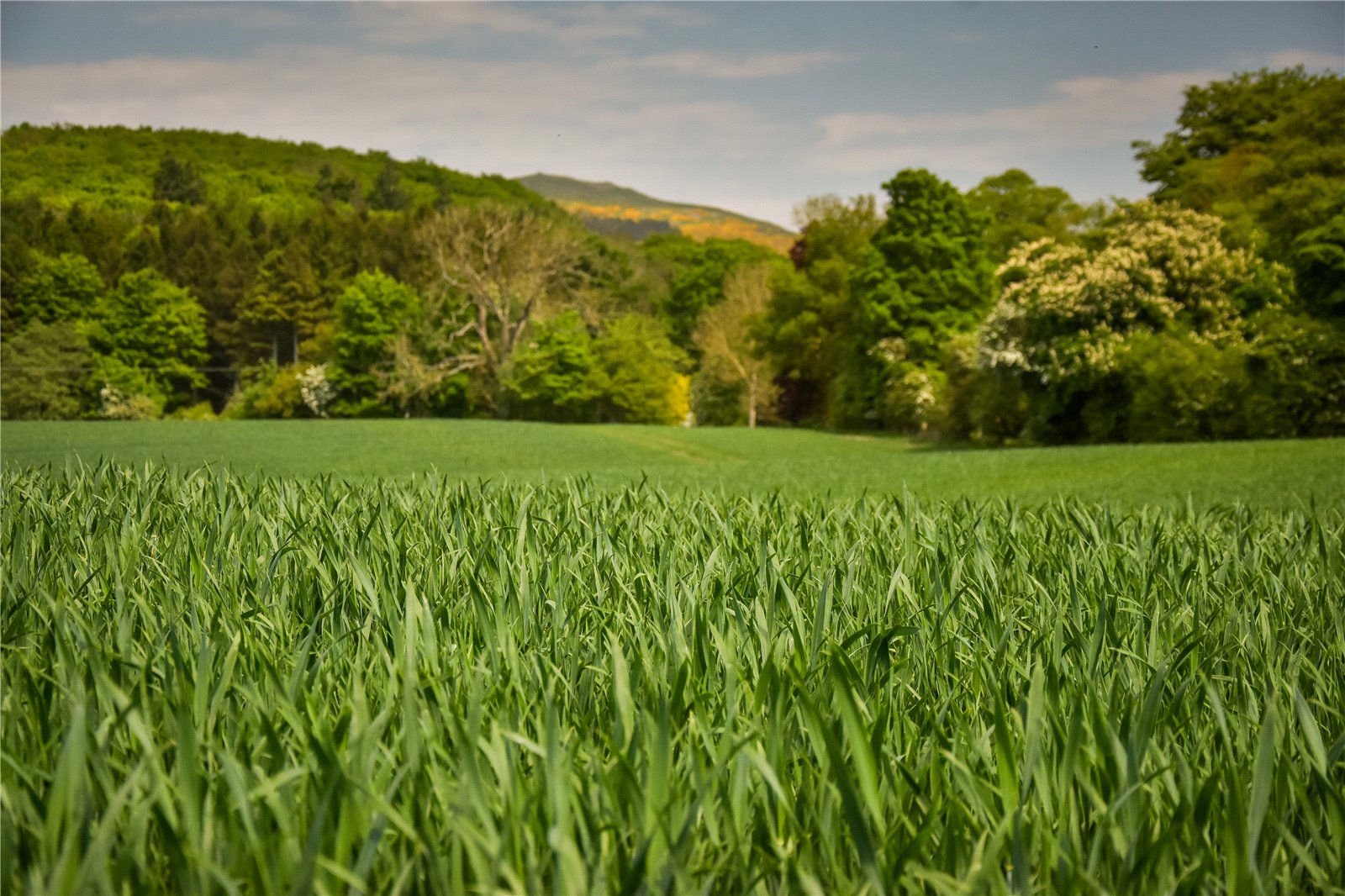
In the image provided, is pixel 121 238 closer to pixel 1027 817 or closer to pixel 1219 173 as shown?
pixel 1219 173

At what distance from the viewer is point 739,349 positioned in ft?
159

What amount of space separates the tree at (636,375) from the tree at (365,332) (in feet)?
29.8

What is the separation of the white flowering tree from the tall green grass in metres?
23.2

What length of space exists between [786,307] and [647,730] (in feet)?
135

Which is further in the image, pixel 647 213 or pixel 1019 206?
pixel 647 213

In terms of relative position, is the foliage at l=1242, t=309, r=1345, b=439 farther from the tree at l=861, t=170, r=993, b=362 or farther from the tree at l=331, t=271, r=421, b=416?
the tree at l=331, t=271, r=421, b=416

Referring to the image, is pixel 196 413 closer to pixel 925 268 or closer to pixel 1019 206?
pixel 925 268

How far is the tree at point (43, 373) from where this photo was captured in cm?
3816

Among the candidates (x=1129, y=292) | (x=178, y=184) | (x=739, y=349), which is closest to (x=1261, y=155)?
(x=1129, y=292)

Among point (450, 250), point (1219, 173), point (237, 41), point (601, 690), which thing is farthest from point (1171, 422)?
point (450, 250)

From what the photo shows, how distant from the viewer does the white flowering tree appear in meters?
24.6

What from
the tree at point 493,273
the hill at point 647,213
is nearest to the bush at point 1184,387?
the tree at point 493,273

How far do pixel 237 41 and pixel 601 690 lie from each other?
14185 mm

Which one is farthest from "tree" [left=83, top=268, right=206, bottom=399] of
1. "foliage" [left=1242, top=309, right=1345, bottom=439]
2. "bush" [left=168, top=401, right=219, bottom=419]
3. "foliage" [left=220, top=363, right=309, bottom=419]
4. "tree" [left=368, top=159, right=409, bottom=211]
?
"foliage" [left=1242, top=309, right=1345, bottom=439]
